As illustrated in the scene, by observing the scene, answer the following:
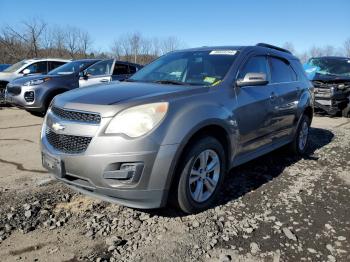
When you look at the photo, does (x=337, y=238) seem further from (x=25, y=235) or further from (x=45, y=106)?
(x=45, y=106)

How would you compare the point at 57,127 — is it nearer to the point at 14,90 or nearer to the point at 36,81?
the point at 36,81

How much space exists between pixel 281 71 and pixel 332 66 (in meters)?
8.51

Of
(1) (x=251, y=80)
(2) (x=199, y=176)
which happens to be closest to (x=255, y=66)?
(1) (x=251, y=80)

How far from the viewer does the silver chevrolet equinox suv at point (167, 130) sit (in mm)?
3250

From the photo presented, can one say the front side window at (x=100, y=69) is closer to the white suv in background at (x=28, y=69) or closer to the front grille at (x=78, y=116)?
the white suv in background at (x=28, y=69)

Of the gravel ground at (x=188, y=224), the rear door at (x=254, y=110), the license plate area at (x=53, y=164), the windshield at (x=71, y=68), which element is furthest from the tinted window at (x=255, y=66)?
the windshield at (x=71, y=68)

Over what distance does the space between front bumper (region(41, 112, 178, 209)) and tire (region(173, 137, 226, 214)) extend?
23 centimetres

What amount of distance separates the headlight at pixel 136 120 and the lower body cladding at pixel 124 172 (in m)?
0.11

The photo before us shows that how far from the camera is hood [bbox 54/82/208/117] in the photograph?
3366 millimetres

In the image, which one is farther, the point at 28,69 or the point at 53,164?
the point at 28,69

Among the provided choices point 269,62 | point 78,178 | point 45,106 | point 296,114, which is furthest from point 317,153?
point 45,106

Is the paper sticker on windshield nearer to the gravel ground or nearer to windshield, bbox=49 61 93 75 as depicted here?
the gravel ground

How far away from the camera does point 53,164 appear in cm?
357

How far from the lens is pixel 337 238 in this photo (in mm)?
3500
